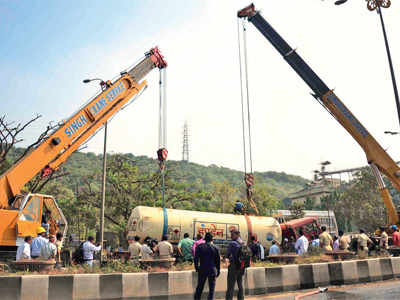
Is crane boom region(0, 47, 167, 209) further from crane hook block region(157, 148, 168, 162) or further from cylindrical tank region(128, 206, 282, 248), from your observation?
cylindrical tank region(128, 206, 282, 248)

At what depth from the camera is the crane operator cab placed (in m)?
11.8

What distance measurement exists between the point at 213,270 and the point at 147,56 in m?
13.5

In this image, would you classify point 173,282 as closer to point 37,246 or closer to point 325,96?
point 37,246

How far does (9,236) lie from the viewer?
11.7 m

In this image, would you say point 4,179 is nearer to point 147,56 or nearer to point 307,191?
point 147,56

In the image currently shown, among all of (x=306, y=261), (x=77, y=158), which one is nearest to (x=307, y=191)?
(x=77, y=158)

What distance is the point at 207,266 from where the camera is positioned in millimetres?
8172

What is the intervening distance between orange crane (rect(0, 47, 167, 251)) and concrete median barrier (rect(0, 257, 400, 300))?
16.5ft

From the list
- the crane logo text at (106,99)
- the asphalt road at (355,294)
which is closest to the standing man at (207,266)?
the asphalt road at (355,294)

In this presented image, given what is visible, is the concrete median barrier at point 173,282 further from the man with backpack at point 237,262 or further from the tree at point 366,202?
the tree at point 366,202

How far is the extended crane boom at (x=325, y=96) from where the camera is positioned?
21.3 meters

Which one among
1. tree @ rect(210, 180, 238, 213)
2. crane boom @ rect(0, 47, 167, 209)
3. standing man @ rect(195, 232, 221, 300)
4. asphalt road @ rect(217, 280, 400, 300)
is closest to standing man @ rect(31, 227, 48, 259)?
crane boom @ rect(0, 47, 167, 209)

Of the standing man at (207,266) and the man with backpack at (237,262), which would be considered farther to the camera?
the man with backpack at (237,262)

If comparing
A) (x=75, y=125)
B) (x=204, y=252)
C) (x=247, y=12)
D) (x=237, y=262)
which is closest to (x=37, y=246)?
(x=204, y=252)
